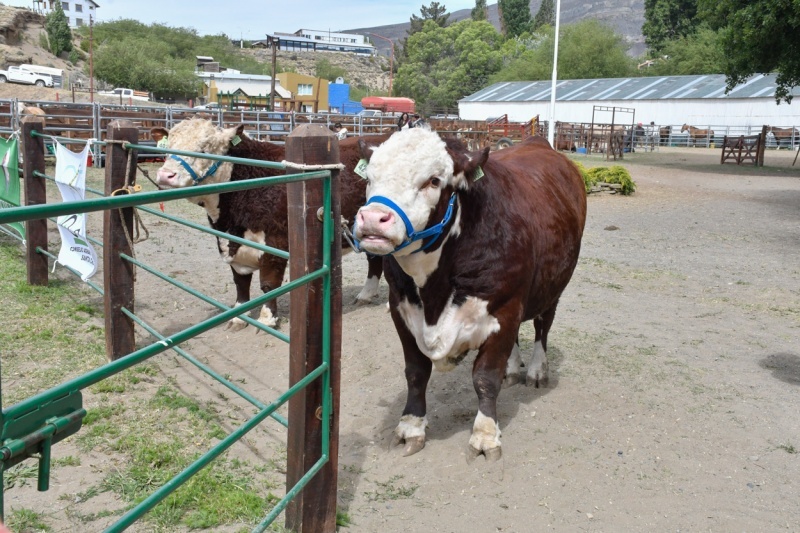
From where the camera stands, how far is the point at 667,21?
2734 inches

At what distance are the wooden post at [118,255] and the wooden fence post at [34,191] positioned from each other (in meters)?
1.65

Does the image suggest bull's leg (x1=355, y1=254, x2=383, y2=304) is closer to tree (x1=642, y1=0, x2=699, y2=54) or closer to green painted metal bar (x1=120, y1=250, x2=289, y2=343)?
green painted metal bar (x1=120, y1=250, x2=289, y2=343)

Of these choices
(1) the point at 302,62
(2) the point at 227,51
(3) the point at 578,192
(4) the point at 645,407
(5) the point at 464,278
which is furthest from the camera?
(1) the point at 302,62

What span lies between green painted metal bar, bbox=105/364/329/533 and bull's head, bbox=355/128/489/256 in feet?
2.09

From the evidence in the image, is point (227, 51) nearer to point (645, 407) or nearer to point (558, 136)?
point (558, 136)

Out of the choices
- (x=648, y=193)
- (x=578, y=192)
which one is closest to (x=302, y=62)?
(x=648, y=193)

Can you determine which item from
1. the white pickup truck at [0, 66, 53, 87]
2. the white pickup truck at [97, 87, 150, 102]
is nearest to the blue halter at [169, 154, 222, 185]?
the white pickup truck at [97, 87, 150, 102]

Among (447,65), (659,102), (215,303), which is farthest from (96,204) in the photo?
(447,65)

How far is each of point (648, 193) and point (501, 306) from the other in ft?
45.1

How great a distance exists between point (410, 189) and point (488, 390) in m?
1.27

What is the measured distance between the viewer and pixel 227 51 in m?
108

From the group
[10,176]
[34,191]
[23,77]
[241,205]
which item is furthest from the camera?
[23,77]

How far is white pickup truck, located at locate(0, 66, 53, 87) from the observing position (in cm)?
4853

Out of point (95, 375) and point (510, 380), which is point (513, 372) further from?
point (95, 375)
